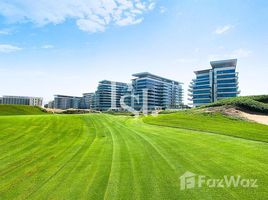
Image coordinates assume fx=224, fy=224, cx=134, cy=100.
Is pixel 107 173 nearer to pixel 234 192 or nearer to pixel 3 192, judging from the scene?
pixel 3 192

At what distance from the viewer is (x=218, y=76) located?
12862 cm

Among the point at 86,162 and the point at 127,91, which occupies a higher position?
the point at 127,91

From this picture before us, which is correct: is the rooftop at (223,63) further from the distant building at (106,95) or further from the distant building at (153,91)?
the distant building at (106,95)

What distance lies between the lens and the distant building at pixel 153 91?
16175cm

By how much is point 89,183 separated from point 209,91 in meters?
132

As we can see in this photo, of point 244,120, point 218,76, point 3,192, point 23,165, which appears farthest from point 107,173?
point 218,76

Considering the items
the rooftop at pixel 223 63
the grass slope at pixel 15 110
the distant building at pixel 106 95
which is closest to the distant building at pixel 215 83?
the rooftop at pixel 223 63

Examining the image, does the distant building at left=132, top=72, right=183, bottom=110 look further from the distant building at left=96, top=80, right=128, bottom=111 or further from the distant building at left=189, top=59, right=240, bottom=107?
the distant building at left=189, top=59, right=240, bottom=107

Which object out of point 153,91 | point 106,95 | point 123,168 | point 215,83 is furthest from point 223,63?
point 123,168

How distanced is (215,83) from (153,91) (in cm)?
4919

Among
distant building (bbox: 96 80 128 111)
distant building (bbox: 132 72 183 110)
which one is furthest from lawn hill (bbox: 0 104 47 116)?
distant building (bbox: 96 80 128 111)

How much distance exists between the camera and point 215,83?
12925 cm

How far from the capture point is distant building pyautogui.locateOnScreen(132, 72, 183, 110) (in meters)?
162

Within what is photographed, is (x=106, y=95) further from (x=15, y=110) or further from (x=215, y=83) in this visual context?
(x=15, y=110)
